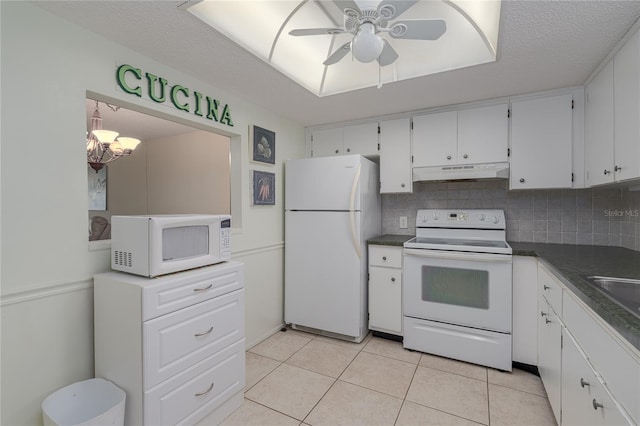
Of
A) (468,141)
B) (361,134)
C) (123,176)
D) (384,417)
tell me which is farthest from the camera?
(123,176)

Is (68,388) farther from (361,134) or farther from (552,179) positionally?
(552,179)

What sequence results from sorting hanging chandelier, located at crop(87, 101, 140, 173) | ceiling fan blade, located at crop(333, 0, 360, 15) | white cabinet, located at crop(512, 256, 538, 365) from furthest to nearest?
hanging chandelier, located at crop(87, 101, 140, 173)
white cabinet, located at crop(512, 256, 538, 365)
ceiling fan blade, located at crop(333, 0, 360, 15)

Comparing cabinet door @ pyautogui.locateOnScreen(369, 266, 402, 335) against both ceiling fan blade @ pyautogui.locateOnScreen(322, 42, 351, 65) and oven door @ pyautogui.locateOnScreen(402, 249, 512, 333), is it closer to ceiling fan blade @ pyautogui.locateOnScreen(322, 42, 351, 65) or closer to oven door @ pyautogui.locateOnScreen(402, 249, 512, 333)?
oven door @ pyautogui.locateOnScreen(402, 249, 512, 333)

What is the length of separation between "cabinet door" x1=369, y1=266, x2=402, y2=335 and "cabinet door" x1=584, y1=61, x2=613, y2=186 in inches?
63.0

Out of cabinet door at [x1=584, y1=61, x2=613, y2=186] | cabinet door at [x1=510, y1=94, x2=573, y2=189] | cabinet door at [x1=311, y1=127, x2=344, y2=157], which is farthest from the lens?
cabinet door at [x1=311, y1=127, x2=344, y2=157]

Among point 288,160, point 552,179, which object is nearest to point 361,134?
point 288,160

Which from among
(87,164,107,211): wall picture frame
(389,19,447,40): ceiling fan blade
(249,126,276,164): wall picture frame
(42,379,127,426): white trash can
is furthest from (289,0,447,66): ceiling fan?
(87,164,107,211): wall picture frame

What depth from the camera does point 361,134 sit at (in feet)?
10.7

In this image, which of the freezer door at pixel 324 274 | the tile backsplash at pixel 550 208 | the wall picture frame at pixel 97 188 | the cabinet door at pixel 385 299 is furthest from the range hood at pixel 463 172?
the wall picture frame at pixel 97 188

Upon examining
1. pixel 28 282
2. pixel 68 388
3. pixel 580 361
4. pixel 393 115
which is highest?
pixel 393 115

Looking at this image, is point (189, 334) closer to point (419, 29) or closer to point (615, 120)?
point (419, 29)

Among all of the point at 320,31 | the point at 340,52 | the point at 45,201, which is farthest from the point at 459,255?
the point at 45,201

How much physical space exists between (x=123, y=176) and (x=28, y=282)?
3936 mm

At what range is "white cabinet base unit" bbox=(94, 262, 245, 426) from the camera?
4.85 feet
